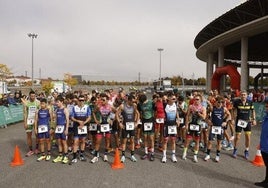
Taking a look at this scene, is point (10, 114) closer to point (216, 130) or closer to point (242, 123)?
point (216, 130)

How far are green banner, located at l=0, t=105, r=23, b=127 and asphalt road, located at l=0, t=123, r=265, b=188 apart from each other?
24.5 feet

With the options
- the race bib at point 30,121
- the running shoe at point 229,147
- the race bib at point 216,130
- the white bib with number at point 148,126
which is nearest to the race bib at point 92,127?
the white bib with number at point 148,126

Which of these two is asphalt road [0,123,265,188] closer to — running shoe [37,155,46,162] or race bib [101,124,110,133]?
running shoe [37,155,46,162]

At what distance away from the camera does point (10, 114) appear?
15.6 metres

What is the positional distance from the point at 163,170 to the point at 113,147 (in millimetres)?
2866

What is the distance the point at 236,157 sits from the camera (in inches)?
313

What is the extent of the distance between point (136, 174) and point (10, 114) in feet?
39.0

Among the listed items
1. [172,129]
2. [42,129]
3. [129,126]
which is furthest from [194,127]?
[42,129]

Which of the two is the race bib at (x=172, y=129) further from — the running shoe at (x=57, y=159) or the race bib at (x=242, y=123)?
the running shoe at (x=57, y=159)

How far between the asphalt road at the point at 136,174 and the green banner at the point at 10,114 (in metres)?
7.47

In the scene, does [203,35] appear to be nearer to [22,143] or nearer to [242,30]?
[242,30]

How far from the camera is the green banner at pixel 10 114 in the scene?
47.9 feet

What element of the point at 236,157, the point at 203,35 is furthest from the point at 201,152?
the point at 203,35

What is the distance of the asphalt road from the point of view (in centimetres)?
571
